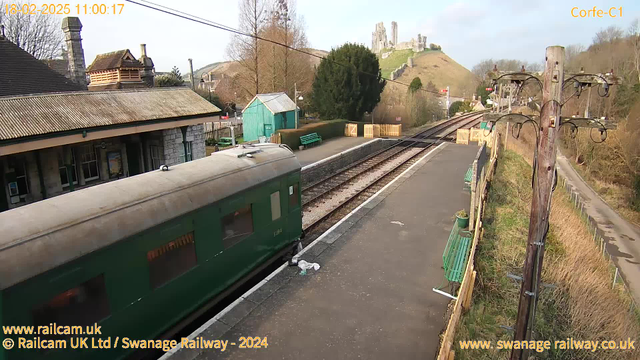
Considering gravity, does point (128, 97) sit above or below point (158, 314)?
above

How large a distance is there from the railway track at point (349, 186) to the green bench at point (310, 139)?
4.19 metres

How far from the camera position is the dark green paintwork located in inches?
177

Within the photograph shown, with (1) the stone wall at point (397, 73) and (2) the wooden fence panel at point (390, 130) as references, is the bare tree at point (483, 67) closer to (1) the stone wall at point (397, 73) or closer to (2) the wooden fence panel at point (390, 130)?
(1) the stone wall at point (397, 73)

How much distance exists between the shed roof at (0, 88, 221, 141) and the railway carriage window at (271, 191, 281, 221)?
21.6ft

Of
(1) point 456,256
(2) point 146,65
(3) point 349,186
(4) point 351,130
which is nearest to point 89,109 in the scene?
(2) point 146,65

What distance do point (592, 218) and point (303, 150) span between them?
18786 millimetres

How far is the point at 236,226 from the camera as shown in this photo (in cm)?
770

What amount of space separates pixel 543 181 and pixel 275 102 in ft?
77.4

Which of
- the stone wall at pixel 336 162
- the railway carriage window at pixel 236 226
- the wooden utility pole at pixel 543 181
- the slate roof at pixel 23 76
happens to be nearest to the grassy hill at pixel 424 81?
the stone wall at pixel 336 162

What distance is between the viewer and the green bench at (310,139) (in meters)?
25.3

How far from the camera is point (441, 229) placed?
11695 millimetres

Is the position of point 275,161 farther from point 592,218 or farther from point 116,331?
point 592,218

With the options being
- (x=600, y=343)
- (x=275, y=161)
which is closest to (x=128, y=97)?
(x=275, y=161)

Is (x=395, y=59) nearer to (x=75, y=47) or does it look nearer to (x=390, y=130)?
(x=390, y=130)
